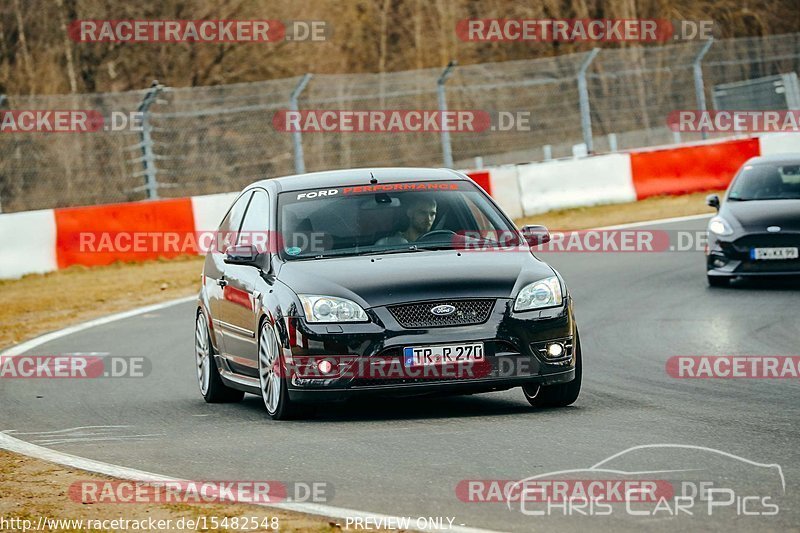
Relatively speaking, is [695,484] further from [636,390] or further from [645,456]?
[636,390]

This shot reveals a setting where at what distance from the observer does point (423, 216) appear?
1017 centimetres

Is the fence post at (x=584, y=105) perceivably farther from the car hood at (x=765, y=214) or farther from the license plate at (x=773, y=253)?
the license plate at (x=773, y=253)

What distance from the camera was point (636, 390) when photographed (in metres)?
10.4

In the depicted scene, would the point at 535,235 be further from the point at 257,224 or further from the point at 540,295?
the point at 257,224

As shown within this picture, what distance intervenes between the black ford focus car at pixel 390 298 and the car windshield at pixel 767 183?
25.1 feet

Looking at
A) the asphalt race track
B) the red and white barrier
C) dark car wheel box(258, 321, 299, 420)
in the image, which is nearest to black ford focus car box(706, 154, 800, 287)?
the asphalt race track

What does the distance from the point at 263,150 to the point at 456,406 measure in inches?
1214

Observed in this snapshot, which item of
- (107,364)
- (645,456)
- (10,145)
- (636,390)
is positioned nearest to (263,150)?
(10,145)

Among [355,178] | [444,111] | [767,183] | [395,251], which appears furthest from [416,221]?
[444,111]

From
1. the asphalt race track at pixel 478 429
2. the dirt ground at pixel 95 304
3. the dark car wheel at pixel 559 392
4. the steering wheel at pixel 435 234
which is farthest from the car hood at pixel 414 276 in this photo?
the dirt ground at pixel 95 304

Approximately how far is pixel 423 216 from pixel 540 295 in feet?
4.02

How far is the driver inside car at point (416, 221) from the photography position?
32.8 feet

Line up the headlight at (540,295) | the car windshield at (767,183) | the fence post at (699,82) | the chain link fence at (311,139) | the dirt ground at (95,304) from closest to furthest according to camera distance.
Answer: the dirt ground at (95,304), the headlight at (540,295), the car windshield at (767,183), the fence post at (699,82), the chain link fence at (311,139)

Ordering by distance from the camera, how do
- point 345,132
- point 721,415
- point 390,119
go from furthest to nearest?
point 345,132
point 390,119
point 721,415
